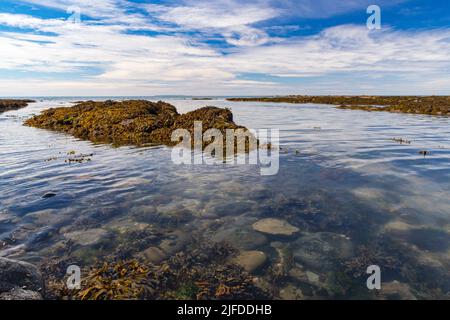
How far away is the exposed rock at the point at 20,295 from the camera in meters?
4.83

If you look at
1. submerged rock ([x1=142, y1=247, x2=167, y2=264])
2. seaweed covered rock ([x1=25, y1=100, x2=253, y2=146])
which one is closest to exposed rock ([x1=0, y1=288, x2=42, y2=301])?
submerged rock ([x1=142, y1=247, x2=167, y2=264])

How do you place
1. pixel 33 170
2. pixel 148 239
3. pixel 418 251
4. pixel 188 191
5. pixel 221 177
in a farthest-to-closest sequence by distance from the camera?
1. pixel 33 170
2. pixel 221 177
3. pixel 188 191
4. pixel 148 239
5. pixel 418 251

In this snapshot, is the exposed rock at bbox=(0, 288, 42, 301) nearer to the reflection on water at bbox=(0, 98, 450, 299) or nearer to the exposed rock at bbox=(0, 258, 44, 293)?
the exposed rock at bbox=(0, 258, 44, 293)

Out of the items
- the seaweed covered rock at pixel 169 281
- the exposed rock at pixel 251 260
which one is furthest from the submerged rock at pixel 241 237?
the seaweed covered rock at pixel 169 281

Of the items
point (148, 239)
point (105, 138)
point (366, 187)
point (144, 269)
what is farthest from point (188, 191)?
point (105, 138)

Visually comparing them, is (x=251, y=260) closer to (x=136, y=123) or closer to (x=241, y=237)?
(x=241, y=237)

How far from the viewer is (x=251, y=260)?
6586 millimetres

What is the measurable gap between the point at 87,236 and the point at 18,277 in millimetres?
2144

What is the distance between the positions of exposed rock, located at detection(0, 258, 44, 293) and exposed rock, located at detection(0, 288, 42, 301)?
98mm

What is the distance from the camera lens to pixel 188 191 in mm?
10695

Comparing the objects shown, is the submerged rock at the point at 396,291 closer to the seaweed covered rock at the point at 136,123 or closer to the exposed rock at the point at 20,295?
A: the exposed rock at the point at 20,295

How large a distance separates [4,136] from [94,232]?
2106 cm
